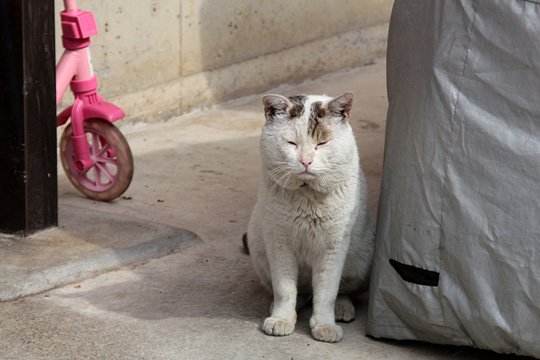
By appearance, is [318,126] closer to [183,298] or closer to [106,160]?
[183,298]

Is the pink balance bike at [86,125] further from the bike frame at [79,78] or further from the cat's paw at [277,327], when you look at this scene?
the cat's paw at [277,327]

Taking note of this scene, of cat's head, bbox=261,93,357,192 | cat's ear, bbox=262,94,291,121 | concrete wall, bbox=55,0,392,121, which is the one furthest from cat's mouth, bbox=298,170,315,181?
concrete wall, bbox=55,0,392,121

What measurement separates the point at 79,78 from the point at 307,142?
187cm

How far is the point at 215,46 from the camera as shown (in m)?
6.75

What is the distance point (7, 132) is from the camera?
13.7 ft

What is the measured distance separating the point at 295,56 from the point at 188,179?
223 cm

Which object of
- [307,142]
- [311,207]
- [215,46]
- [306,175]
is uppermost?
[307,142]

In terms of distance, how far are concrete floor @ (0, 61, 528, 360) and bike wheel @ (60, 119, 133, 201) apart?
9 cm

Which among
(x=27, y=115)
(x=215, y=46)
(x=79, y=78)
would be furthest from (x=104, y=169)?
(x=215, y=46)

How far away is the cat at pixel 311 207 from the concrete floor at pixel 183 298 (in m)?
0.14

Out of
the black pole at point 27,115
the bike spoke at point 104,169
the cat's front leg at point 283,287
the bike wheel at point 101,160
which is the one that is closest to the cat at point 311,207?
the cat's front leg at point 283,287

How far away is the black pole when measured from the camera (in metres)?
4.10

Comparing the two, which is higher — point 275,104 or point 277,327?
point 275,104

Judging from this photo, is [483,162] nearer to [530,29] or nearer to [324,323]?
[530,29]
